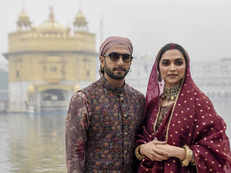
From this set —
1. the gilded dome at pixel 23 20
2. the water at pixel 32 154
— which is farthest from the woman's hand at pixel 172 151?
the gilded dome at pixel 23 20

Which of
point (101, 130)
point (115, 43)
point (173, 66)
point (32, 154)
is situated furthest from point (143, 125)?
point (32, 154)

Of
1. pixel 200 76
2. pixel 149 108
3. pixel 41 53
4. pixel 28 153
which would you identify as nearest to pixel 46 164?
pixel 28 153

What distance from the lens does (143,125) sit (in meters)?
2.33

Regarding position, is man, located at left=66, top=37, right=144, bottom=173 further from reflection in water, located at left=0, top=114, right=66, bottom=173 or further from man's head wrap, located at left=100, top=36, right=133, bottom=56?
reflection in water, located at left=0, top=114, right=66, bottom=173

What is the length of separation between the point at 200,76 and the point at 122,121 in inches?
1741

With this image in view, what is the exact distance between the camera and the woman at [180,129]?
2078 millimetres

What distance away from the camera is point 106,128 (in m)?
2.20

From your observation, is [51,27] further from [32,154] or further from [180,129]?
[180,129]

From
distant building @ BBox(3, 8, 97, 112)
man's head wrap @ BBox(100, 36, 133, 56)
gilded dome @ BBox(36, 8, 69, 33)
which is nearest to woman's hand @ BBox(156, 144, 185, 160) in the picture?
man's head wrap @ BBox(100, 36, 133, 56)

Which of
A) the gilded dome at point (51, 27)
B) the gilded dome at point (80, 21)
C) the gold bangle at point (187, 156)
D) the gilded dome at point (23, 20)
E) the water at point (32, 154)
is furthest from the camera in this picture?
the gilded dome at point (23, 20)

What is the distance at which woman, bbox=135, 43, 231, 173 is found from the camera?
2.08 meters

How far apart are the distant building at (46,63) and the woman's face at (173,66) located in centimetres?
2229

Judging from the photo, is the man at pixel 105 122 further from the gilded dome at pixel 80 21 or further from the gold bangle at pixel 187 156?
the gilded dome at pixel 80 21

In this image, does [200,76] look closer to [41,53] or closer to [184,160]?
[41,53]
